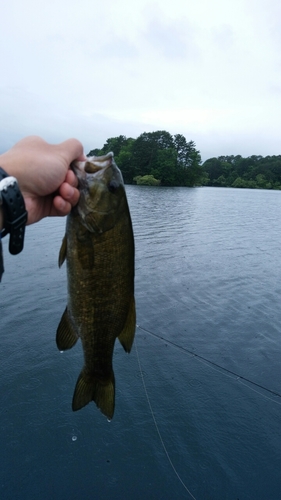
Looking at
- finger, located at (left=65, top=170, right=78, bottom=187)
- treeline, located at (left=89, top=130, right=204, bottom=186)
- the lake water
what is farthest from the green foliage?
finger, located at (left=65, top=170, right=78, bottom=187)

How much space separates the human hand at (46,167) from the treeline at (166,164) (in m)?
81.0

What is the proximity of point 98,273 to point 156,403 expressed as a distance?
15.8ft

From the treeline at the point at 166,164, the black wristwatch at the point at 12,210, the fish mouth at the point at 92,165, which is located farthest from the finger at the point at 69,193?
the treeline at the point at 166,164

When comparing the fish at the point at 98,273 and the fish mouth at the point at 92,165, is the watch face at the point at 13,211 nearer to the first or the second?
the fish at the point at 98,273

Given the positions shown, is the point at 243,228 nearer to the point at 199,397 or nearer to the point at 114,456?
the point at 199,397

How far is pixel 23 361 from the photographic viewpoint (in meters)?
7.53

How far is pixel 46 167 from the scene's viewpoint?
2.39 metres

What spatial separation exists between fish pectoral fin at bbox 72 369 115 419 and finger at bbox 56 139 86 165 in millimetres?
1634

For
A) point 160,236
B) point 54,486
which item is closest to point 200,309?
point 54,486

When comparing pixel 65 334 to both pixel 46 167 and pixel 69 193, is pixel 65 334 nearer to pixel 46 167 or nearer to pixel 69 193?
pixel 69 193

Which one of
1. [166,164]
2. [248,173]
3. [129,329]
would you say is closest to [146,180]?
[166,164]

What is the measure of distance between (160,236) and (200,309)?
11.0 metres

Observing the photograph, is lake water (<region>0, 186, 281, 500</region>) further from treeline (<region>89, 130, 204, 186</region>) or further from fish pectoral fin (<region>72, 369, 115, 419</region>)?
treeline (<region>89, 130, 204, 186</region>)

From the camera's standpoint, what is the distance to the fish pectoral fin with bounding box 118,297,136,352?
107 inches
